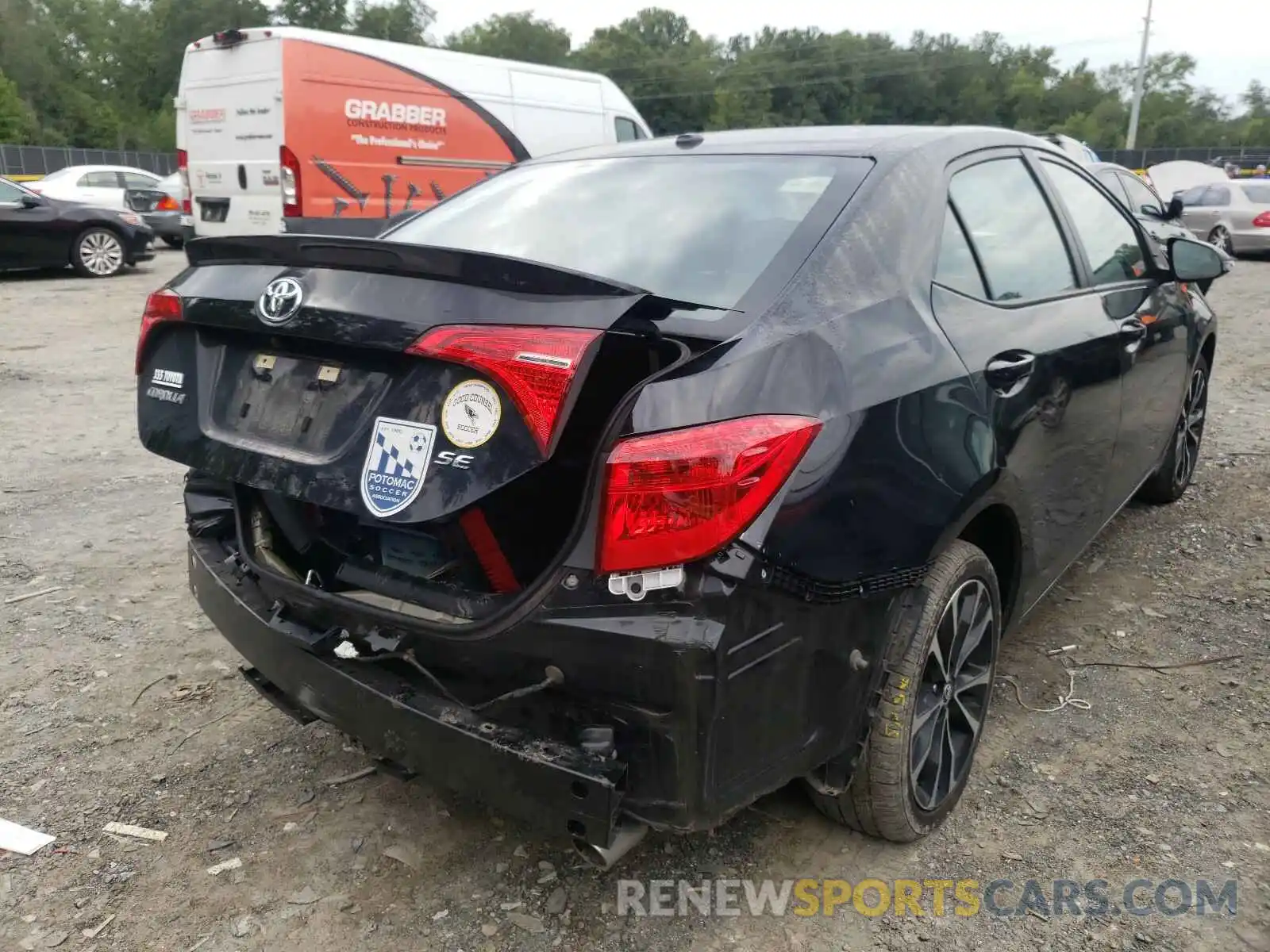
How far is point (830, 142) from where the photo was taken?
2.74 m

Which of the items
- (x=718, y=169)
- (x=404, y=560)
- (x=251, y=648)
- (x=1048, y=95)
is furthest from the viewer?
(x=1048, y=95)

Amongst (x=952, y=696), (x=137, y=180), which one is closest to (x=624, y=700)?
(x=952, y=696)

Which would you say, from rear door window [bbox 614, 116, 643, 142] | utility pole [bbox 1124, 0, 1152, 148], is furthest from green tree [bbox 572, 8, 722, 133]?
rear door window [bbox 614, 116, 643, 142]

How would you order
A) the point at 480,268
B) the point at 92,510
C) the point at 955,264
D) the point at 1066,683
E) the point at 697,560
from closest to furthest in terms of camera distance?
1. the point at 697,560
2. the point at 480,268
3. the point at 955,264
4. the point at 1066,683
5. the point at 92,510

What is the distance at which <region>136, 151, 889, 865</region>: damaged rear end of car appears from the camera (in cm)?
181

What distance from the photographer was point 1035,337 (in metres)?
2.75

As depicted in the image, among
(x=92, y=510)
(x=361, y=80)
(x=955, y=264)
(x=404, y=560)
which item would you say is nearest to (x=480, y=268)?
(x=404, y=560)

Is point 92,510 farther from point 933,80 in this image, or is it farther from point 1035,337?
point 933,80

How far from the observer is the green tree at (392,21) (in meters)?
77.4

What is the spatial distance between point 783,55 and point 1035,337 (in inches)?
3825

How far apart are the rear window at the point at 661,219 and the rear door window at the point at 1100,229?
1245 mm

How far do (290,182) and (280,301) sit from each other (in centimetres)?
939

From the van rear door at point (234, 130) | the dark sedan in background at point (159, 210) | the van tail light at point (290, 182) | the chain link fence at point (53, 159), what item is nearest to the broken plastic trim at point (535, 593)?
the van tail light at point (290, 182)

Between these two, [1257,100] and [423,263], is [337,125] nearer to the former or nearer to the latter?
[423,263]
